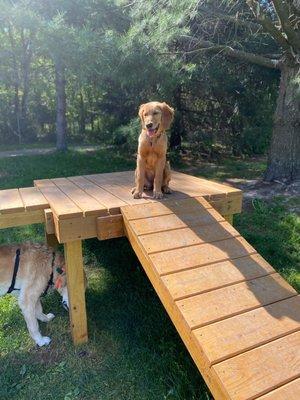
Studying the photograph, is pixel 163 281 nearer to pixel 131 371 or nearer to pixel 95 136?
pixel 131 371

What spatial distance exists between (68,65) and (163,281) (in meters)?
5.32

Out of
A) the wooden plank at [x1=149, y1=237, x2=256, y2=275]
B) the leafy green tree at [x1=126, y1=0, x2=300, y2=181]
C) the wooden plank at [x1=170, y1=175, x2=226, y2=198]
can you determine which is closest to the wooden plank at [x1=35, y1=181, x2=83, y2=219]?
the wooden plank at [x1=149, y1=237, x2=256, y2=275]

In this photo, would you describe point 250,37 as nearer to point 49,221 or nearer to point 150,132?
point 150,132

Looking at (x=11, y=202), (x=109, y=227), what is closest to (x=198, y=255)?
(x=109, y=227)

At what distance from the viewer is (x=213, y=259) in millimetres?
2658

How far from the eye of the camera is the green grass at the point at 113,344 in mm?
2561

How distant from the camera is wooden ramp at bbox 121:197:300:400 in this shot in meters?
1.84

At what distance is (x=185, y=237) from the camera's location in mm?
2861

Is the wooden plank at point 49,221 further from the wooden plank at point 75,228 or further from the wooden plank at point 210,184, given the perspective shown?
the wooden plank at point 210,184

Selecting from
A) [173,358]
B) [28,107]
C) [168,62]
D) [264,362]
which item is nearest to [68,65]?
[168,62]

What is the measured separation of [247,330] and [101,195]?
6.46ft

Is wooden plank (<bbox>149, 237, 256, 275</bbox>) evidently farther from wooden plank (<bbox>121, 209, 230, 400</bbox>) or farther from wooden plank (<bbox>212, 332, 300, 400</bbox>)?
wooden plank (<bbox>212, 332, 300, 400</bbox>)

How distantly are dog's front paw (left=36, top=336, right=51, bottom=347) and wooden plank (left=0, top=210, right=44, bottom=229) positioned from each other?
99 centimetres

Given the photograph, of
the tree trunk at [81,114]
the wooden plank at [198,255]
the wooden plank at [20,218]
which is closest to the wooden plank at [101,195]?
the wooden plank at [20,218]
